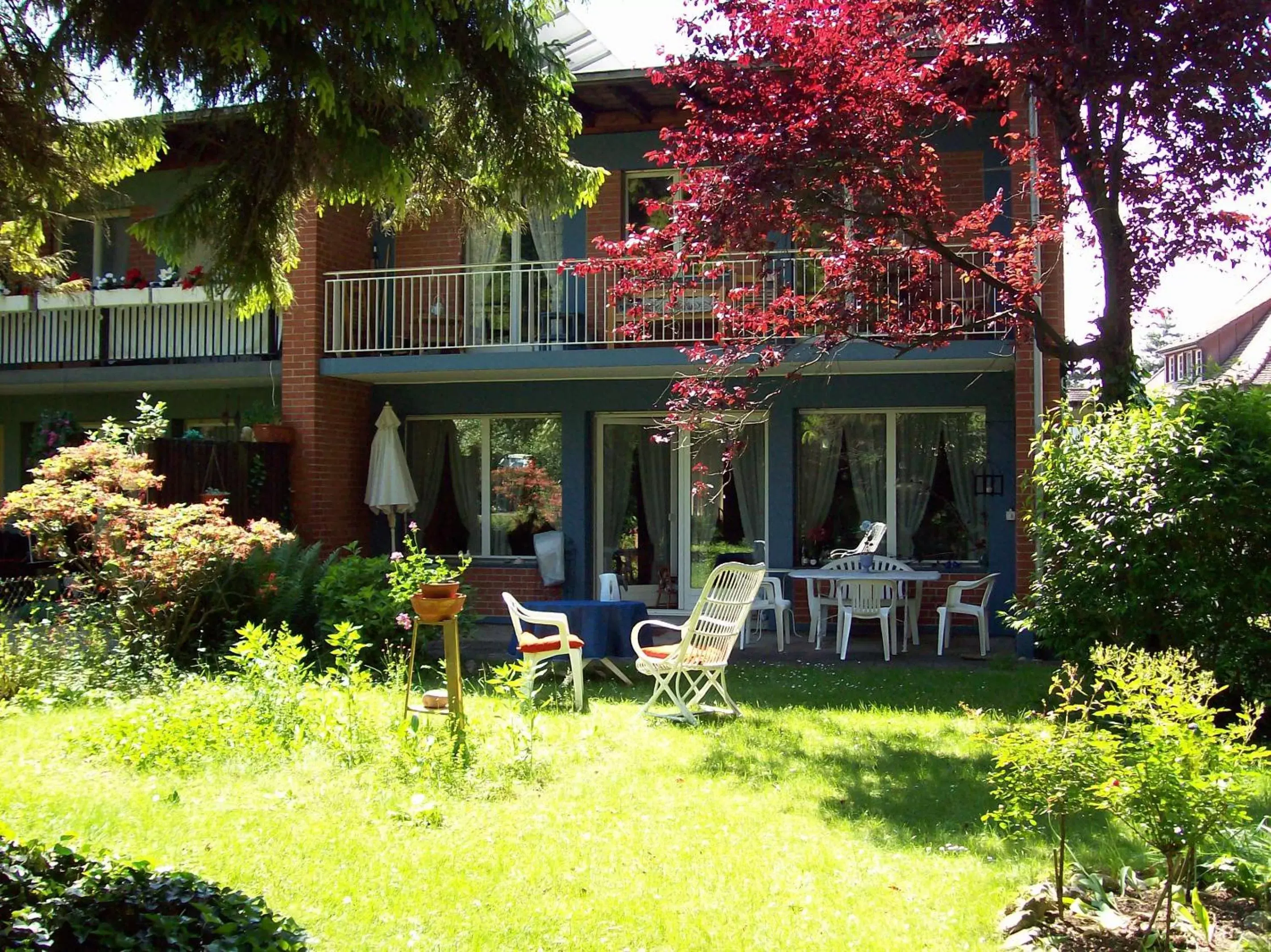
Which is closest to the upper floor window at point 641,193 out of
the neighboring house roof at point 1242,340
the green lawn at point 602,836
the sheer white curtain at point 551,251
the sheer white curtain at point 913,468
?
the sheer white curtain at point 551,251

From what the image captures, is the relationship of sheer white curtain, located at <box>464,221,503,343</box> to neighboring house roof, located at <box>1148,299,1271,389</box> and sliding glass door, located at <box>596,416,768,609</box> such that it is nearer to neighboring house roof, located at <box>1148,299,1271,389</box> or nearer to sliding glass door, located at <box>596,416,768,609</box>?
sliding glass door, located at <box>596,416,768,609</box>

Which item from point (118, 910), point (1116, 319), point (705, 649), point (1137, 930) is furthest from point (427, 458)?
point (1137, 930)

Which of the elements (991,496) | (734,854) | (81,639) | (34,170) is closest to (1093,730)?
(734,854)

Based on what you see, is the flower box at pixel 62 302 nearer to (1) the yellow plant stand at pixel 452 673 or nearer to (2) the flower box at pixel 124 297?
(2) the flower box at pixel 124 297

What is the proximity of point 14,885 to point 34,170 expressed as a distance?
236 centimetres

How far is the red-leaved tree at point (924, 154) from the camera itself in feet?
24.4

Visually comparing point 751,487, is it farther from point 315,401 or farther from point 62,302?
point 62,302

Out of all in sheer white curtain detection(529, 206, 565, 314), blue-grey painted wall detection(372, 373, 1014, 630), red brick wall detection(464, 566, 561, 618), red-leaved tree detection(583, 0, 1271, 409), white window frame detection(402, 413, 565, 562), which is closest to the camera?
red-leaved tree detection(583, 0, 1271, 409)

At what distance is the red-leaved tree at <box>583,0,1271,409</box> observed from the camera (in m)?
7.43

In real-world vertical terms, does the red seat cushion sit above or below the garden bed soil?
above

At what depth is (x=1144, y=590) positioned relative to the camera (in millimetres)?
7035

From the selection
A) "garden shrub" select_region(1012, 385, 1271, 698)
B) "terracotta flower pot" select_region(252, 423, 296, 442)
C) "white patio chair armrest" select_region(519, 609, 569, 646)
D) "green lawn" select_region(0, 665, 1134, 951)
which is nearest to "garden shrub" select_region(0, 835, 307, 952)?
"green lawn" select_region(0, 665, 1134, 951)

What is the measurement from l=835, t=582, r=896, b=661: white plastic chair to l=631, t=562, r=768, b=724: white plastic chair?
2303mm

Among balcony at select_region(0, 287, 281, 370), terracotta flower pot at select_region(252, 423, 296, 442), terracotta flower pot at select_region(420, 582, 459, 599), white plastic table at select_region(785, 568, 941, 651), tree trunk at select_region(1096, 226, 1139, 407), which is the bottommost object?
white plastic table at select_region(785, 568, 941, 651)
